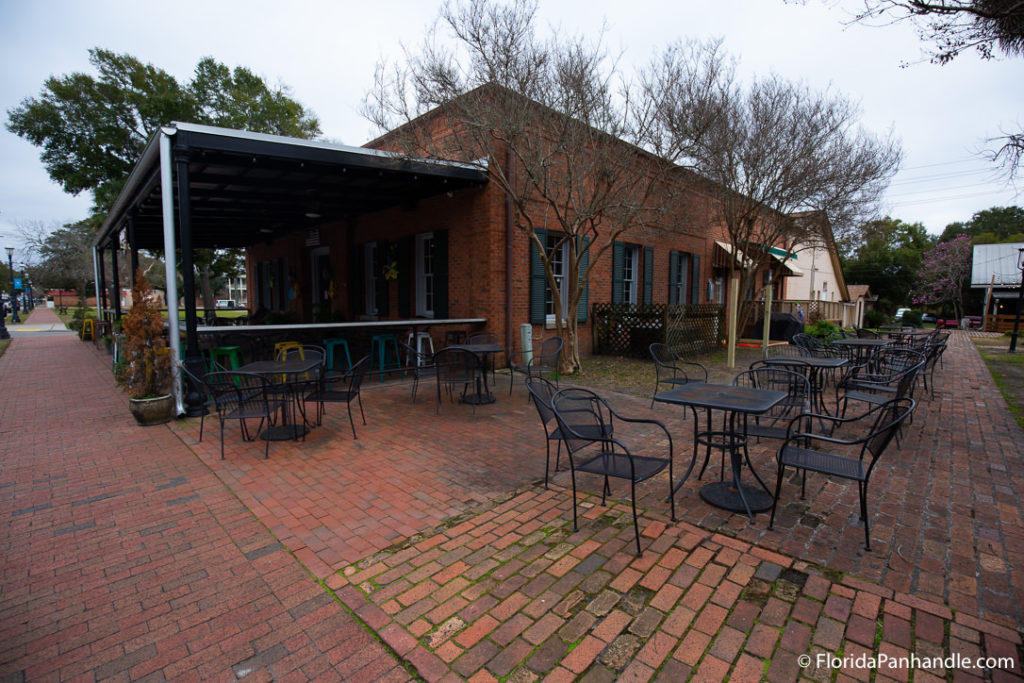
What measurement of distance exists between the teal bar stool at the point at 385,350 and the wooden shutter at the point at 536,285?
2656 millimetres

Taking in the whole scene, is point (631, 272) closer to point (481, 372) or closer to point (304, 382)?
point (481, 372)

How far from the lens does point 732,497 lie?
333 centimetres

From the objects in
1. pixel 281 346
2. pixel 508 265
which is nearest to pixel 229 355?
pixel 281 346

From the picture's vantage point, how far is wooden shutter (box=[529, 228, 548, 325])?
30.4ft

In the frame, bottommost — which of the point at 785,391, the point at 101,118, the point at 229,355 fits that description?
the point at 785,391

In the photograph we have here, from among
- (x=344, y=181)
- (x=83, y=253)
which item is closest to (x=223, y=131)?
(x=344, y=181)

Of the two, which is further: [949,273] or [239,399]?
[949,273]

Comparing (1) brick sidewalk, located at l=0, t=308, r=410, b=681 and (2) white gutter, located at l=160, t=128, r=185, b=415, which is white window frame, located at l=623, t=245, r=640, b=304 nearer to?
(2) white gutter, located at l=160, t=128, r=185, b=415

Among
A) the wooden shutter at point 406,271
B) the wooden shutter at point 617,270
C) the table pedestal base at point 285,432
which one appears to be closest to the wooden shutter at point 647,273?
the wooden shutter at point 617,270

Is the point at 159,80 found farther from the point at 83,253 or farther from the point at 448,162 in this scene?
the point at 83,253

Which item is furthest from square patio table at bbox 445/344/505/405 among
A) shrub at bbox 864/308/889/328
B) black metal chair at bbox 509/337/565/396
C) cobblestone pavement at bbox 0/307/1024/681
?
shrub at bbox 864/308/889/328

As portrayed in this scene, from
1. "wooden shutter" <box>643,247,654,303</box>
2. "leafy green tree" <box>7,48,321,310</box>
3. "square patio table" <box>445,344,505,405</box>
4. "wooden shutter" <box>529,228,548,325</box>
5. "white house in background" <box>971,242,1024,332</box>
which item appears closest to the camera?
"square patio table" <box>445,344,505,405</box>
